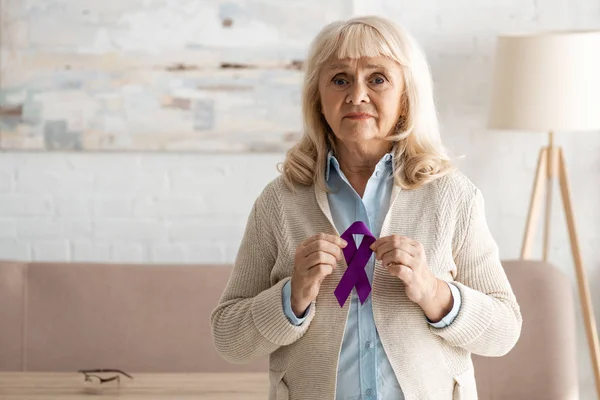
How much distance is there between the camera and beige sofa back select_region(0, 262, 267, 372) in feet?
10.2

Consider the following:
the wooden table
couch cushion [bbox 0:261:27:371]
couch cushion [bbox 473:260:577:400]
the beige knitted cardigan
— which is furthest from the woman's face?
couch cushion [bbox 0:261:27:371]

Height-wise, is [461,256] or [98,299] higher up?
[461,256]

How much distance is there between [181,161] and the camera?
3.50 m

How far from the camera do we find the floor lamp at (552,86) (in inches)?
122

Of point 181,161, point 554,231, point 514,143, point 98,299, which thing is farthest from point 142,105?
point 554,231

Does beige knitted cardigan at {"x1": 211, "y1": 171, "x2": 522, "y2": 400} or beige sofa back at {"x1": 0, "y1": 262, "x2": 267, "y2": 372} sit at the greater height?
beige knitted cardigan at {"x1": 211, "y1": 171, "x2": 522, "y2": 400}

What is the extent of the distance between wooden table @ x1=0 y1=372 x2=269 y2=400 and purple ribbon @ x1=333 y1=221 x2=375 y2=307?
2.59 ft

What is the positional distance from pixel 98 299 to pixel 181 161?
646 mm

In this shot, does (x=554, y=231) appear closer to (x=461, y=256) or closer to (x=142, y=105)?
(x=142, y=105)

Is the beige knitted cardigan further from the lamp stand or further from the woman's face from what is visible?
the lamp stand

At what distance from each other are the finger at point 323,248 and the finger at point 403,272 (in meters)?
→ 0.09

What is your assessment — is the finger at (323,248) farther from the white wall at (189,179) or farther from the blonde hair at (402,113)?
the white wall at (189,179)

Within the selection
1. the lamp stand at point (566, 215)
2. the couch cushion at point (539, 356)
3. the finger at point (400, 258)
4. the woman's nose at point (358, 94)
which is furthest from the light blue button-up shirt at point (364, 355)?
the lamp stand at point (566, 215)

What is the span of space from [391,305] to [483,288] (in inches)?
7.0
